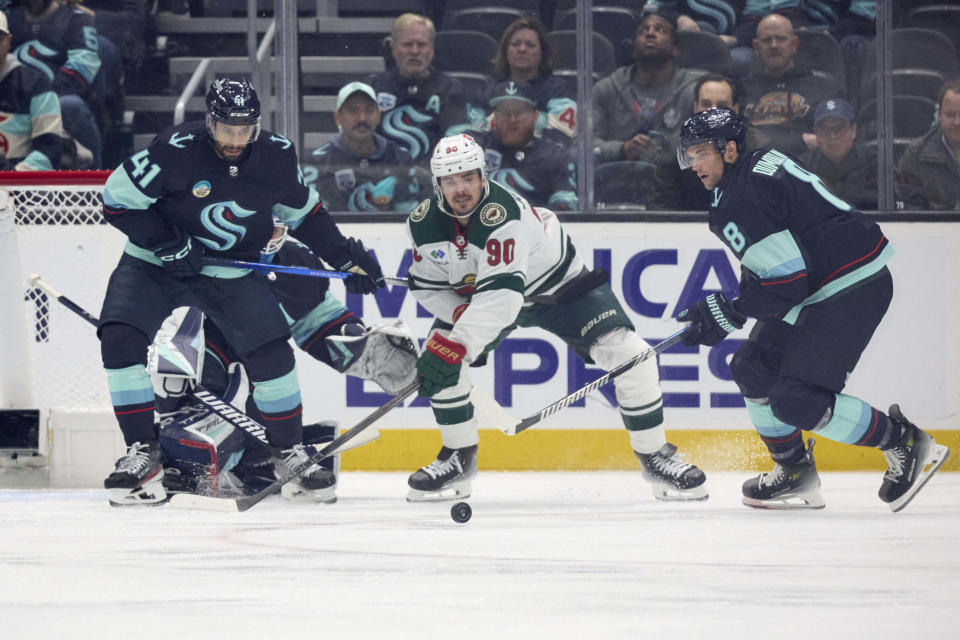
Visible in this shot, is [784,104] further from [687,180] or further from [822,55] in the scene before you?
[687,180]

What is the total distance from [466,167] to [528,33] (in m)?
1.55

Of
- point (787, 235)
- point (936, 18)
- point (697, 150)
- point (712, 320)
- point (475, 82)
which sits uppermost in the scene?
point (936, 18)

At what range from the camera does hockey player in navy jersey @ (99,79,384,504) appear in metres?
3.71

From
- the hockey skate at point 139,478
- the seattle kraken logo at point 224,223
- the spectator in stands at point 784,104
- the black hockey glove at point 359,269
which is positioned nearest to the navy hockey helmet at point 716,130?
the black hockey glove at point 359,269

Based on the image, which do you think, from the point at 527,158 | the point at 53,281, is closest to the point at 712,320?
the point at 527,158

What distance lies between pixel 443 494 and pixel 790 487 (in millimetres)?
988

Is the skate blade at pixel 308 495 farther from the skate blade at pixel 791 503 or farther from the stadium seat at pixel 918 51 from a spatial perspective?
the stadium seat at pixel 918 51

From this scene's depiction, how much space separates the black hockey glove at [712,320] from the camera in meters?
3.57

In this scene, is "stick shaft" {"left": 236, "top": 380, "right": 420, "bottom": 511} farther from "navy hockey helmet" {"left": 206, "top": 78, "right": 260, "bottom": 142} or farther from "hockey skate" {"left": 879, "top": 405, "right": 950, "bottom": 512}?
"hockey skate" {"left": 879, "top": 405, "right": 950, "bottom": 512}

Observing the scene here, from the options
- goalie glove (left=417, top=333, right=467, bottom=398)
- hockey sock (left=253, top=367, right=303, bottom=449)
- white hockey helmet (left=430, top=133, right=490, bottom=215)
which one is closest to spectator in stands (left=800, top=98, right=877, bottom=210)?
white hockey helmet (left=430, top=133, right=490, bottom=215)

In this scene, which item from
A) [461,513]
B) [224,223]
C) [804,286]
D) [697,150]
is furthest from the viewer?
[224,223]

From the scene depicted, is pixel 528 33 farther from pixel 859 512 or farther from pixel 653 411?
pixel 859 512

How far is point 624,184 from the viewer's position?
16.3 feet

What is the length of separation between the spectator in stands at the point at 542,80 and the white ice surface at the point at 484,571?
5.44ft
